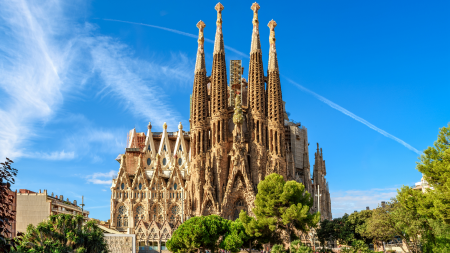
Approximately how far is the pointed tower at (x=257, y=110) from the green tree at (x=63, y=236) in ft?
98.0

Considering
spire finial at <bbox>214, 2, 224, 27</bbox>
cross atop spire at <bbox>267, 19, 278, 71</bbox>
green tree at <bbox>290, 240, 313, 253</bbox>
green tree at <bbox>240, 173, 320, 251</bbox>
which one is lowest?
green tree at <bbox>290, 240, 313, 253</bbox>

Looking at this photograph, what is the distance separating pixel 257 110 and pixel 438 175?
32.1m

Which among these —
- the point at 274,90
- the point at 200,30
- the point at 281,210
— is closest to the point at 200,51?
the point at 200,30

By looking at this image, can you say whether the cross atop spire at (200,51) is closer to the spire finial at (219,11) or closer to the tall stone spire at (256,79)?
the spire finial at (219,11)

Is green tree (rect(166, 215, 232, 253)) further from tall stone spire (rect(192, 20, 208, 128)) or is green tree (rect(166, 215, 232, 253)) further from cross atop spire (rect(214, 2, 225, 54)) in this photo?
cross atop spire (rect(214, 2, 225, 54))

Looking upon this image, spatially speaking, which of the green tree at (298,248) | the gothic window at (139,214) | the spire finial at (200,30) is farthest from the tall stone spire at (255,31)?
the green tree at (298,248)

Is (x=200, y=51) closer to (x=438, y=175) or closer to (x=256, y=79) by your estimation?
(x=256, y=79)

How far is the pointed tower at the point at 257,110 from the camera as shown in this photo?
2203 inches

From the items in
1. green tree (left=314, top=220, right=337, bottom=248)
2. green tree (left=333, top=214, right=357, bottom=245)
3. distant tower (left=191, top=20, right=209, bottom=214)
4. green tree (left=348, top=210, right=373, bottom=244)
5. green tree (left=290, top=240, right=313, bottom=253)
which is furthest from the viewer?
distant tower (left=191, top=20, right=209, bottom=214)

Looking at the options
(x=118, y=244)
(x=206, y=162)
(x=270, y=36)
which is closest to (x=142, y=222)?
(x=206, y=162)

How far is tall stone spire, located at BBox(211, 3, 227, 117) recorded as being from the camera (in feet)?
193

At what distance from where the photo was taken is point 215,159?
5597cm

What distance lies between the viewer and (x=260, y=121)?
57875 millimetres

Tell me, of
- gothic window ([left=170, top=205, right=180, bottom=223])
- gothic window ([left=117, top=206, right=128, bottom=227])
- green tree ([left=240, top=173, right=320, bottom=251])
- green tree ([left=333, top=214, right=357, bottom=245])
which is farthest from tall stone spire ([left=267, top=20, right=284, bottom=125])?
gothic window ([left=117, top=206, right=128, bottom=227])
